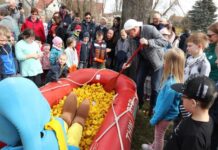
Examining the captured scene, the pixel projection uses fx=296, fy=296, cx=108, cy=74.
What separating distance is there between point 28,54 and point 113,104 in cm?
213

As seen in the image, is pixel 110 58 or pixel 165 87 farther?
pixel 110 58

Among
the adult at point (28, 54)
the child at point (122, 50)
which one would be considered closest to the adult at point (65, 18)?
the child at point (122, 50)

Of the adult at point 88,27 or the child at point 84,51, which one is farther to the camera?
the adult at point 88,27

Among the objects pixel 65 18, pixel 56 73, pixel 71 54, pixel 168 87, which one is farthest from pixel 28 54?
pixel 65 18

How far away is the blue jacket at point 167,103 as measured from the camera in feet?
10.3

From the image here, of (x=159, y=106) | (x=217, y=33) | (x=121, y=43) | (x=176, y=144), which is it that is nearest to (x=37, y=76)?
(x=121, y=43)

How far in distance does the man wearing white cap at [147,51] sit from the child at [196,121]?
2.25m

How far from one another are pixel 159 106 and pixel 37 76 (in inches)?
116

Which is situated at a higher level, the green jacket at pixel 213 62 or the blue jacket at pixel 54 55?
the green jacket at pixel 213 62

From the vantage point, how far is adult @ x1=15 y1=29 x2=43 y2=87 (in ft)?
16.9

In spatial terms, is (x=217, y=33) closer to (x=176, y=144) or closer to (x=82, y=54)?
(x=176, y=144)

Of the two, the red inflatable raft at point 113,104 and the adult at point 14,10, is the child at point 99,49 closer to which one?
the red inflatable raft at point 113,104

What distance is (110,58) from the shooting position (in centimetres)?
714

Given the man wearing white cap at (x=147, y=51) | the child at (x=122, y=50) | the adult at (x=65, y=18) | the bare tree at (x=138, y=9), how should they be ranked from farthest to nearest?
the adult at (x=65, y=18), the child at (x=122, y=50), the bare tree at (x=138, y=9), the man wearing white cap at (x=147, y=51)
